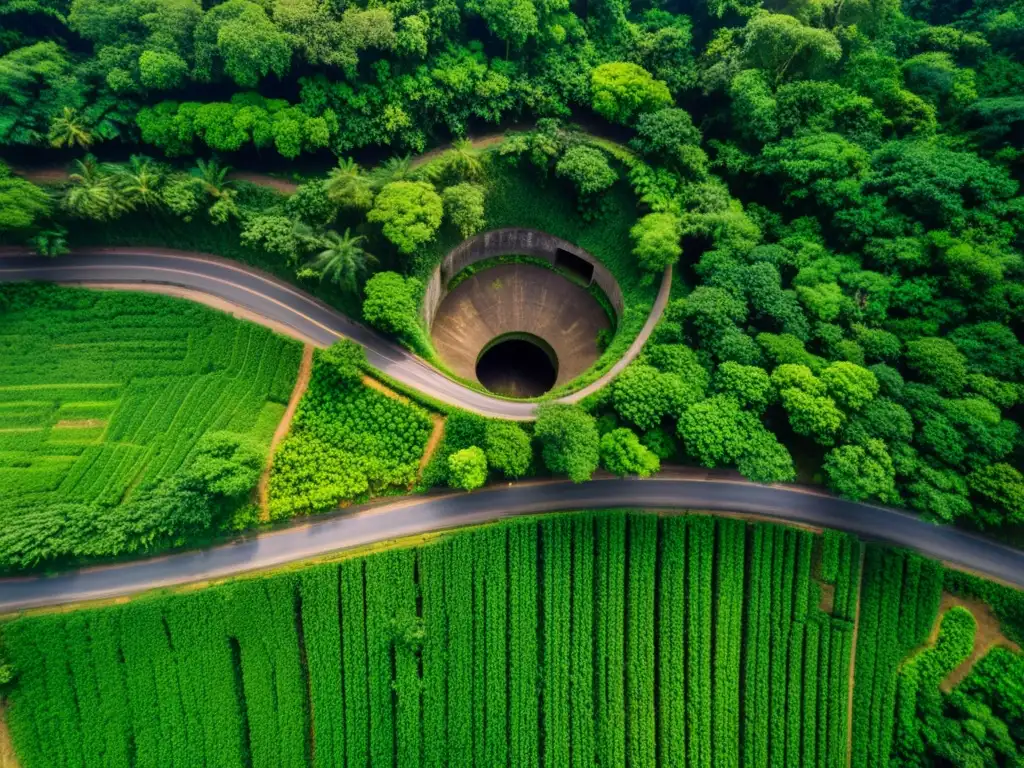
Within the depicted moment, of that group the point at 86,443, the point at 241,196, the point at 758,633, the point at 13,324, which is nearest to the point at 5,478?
the point at 86,443

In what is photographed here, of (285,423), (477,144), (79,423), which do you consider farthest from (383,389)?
(477,144)

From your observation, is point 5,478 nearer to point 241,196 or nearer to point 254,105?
point 241,196

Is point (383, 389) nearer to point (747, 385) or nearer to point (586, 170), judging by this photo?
point (586, 170)

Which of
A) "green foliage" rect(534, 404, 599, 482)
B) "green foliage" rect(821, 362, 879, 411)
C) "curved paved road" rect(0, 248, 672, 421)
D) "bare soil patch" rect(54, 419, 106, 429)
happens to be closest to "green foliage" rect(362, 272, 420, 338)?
"curved paved road" rect(0, 248, 672, 421)

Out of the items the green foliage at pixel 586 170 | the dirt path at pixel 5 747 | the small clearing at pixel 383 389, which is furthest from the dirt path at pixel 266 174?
the dirt path at pixel 5 747

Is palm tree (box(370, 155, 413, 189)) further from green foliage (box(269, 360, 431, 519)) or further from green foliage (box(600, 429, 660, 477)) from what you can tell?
green foliage (box(600, 429, 660, 477))

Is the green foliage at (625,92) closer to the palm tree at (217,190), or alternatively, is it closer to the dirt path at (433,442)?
the dirt path at (433,442)
